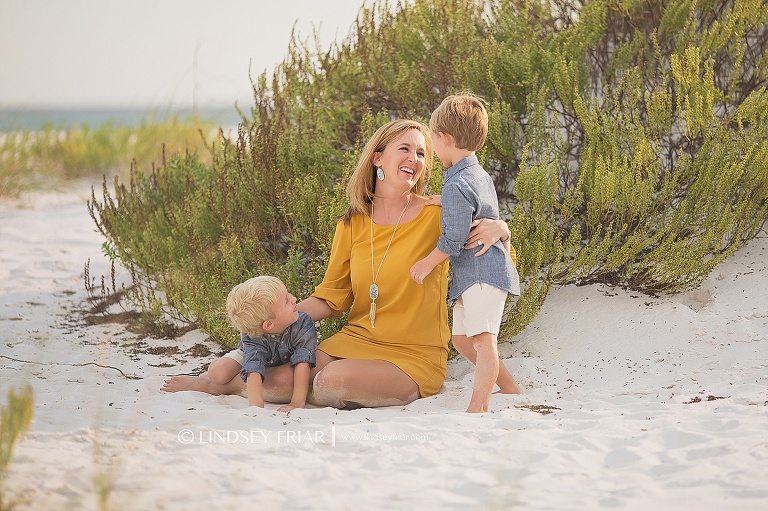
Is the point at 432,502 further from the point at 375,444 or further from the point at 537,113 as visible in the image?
the point at 537,113

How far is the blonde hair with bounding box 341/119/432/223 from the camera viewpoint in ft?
11.4

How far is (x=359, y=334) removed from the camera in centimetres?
355

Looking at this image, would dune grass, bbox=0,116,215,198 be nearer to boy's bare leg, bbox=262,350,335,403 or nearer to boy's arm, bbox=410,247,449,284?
boy's bare leg, bbox=262,350,335,403

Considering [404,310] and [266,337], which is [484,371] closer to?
[404,310]

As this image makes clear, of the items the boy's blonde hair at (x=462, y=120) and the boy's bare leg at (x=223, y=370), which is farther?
the boy's bare leg at (x=223, y=370)

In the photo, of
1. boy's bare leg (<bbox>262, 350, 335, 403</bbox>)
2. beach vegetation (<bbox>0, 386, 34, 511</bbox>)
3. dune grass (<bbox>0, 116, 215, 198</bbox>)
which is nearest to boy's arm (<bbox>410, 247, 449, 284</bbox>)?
boy's bare leg (<bbox>262, 350, 335, 403</bbox>)

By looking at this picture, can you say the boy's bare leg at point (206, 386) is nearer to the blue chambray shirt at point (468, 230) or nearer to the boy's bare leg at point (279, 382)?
the boy's bare leg at point (279, 382)

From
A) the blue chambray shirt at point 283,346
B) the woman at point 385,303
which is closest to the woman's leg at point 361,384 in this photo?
the woman at point 385,303

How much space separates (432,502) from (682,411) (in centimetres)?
121

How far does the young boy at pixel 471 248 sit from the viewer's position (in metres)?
3.16

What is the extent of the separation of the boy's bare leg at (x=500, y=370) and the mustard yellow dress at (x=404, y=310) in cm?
12

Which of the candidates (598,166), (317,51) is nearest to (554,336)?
(598,166)

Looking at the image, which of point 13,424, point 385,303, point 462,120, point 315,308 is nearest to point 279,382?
point 315,308

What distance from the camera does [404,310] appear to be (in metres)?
3.50
